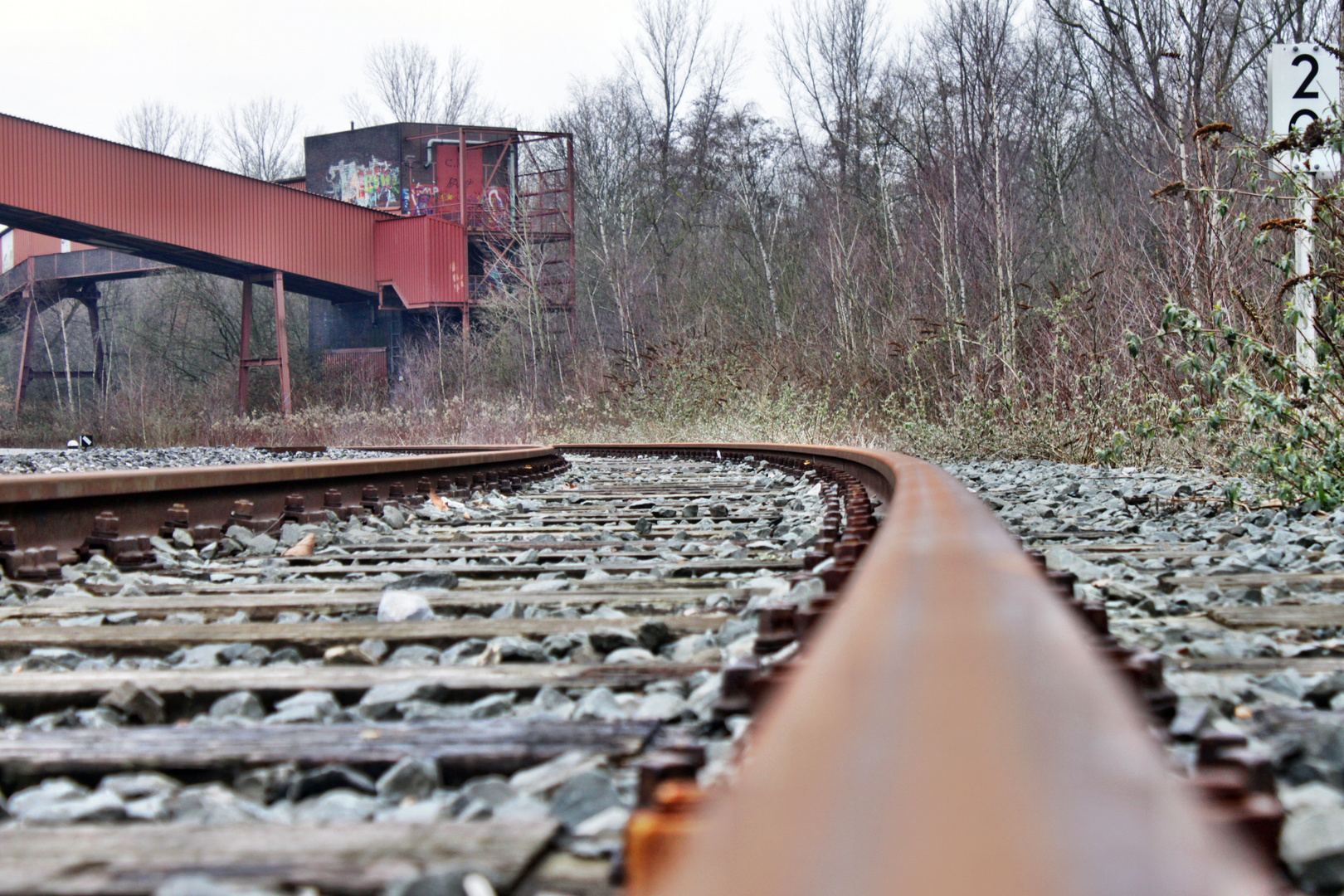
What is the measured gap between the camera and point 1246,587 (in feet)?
9.50

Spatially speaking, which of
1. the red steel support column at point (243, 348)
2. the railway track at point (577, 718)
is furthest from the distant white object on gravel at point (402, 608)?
the red steel support column at point (243, 348)

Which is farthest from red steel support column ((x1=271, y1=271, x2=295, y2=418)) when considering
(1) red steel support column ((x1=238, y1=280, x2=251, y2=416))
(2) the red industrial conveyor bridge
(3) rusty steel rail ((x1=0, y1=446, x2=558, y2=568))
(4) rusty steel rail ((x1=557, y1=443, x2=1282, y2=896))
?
(4) rusty steel rail ((x1=557, y1=443, x2=1282, y2=896))

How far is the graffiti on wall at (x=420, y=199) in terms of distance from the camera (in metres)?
33.9

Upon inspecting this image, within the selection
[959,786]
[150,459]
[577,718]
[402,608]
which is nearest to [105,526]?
[402,608]

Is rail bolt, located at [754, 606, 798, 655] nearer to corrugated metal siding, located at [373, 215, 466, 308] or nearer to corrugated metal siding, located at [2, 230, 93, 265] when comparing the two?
corrugated metal siding, located at [373, 215, 466, 308]

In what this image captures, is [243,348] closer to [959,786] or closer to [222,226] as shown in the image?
[222,226]

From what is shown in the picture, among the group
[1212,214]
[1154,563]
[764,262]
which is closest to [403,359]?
[764,262]

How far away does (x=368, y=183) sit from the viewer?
35250mm

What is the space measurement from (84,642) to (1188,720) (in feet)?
7.64

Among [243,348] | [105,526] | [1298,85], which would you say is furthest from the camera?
[243,348]

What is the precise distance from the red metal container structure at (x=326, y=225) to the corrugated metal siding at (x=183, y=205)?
3 centimetres

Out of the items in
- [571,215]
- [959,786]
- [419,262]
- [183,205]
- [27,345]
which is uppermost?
[571,215]

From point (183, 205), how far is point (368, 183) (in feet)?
38.1

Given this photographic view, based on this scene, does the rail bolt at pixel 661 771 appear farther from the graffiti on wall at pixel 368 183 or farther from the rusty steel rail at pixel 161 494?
the graffiti on wall at pixel 368 183
